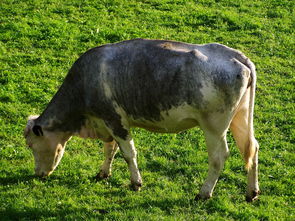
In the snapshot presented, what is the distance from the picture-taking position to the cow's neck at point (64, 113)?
10.6 meters

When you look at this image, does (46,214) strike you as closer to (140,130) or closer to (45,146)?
(45,146)

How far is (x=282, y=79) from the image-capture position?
15742 mm

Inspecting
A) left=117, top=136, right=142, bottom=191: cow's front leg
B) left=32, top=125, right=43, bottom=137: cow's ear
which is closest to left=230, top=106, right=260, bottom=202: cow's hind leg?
left=117, top=136, right=142, bottom=191: cow's front leg

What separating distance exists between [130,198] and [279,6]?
12.2m

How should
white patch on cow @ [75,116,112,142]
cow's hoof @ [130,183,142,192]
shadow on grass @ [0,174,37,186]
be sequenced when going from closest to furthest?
white patch on cow @ [75,116,112,142]
cow's hoof @ [130,183,142,192]
shadow on grass @ [0,174,37,186]

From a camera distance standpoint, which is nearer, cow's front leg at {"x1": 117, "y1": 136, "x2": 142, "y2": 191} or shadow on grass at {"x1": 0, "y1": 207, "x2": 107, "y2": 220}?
shadow on grass at {"x1": 0, "y1": 207, "x2": 107, "y2": 220}

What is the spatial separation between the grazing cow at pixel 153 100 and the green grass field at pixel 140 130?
19.5 inches

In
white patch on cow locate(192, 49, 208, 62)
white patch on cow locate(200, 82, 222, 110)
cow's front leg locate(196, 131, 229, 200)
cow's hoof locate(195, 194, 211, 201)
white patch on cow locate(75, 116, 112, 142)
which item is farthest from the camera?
white patch on cow locate(75, 116, 112, 142)

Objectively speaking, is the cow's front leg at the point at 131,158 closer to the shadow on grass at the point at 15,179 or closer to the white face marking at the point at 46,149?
the white face marking at the point at 46,149

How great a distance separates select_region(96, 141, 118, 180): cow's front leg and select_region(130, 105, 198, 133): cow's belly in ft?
2.70

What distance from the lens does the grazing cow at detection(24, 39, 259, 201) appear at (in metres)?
9.62

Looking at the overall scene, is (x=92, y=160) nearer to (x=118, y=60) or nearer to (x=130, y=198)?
(x=130, y=198)

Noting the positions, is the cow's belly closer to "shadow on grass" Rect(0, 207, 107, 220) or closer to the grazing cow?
the grazing cow

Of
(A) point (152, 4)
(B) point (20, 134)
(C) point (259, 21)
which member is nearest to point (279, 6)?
A: (C) point (259, 21)
